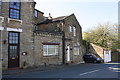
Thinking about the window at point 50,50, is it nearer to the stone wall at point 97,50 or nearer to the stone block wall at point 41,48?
the stone block wall at point 41,48

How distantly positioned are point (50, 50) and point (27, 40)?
4.05 m

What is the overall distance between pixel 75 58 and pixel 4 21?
13.5 m

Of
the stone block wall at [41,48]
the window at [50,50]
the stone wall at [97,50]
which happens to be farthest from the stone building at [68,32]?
the stone wall at [97,50]

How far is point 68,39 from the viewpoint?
21.4 m

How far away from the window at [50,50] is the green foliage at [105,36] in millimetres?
19419

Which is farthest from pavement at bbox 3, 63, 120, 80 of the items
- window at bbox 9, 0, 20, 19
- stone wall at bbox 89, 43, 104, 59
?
stone wall at bbox 89, 43, 104, 59

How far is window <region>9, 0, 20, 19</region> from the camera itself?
1433 cm

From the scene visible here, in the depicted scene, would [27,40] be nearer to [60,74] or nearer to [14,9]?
[14,9]

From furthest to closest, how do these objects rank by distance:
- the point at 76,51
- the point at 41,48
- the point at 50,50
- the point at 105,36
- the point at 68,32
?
the point at 105,36, the point at 76,51, the point at 68,32, the point at 50,50, the point at 41,48

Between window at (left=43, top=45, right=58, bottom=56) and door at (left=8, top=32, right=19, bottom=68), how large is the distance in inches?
160

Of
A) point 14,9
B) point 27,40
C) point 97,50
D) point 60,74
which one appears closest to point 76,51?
point 97,50

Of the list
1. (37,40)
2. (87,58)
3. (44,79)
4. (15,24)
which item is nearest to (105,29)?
(87,58)

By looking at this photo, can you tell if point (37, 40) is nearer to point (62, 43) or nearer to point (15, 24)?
point (15, 24)

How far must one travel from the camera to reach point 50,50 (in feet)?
60.4
